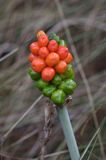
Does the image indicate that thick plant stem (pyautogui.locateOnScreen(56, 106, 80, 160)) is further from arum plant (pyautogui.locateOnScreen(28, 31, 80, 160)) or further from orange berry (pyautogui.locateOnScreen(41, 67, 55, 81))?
orange berry (pyautogui.locateOnScreen(41, 67, 55, 81))

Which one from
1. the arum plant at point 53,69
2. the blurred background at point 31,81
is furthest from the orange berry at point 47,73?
the blurred background at point 31,81

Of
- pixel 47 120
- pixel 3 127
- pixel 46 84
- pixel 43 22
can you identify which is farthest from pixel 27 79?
pixel 46 84

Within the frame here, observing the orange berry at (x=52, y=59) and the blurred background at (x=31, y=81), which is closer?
the orange berry at (x=52, y=59)

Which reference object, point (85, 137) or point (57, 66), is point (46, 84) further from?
point (85, 137)

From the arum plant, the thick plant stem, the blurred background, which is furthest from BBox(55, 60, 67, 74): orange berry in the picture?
the blurred background

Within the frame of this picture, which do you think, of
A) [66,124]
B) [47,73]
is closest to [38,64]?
[47,73]

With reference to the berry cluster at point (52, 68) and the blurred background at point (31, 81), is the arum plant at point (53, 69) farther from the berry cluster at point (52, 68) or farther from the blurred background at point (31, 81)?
the blurred background at point (31, 81)
